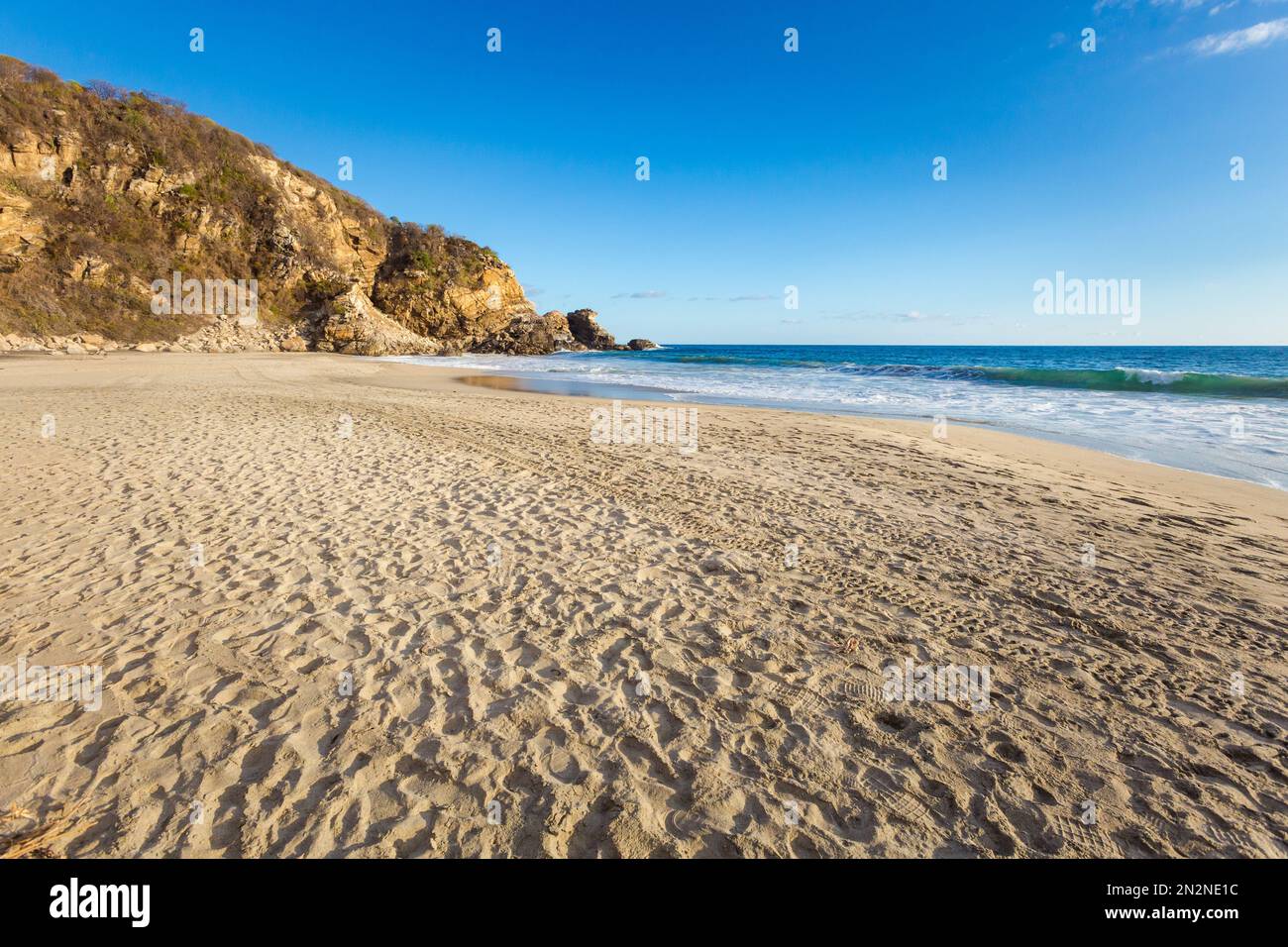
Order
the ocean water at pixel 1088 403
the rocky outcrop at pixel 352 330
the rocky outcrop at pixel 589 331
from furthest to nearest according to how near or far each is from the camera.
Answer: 1. the rocky outcrop at pixel 589 331
2. the rocky outcrop at pixel 352 330
3. the ocean water at pixel 1088 403

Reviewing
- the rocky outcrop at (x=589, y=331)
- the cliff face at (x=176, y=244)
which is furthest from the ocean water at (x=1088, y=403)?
the rocky outcrop at (x=589, y=331)

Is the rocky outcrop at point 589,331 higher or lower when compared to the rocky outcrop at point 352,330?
higher

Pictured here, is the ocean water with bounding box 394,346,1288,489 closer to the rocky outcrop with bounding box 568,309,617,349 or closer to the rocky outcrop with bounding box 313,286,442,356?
the rocky outcrop with bounding box 313,286,442,356

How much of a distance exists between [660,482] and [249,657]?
5825mm

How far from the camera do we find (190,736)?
10.1 ft

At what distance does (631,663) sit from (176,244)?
55.8 metres

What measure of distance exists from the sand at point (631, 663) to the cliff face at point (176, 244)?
37.2 m

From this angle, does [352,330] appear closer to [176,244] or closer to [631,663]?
[176,244]

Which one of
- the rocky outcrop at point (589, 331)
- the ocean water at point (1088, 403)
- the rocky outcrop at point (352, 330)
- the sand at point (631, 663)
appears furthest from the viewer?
the rocky outcrop at point (589, 331)

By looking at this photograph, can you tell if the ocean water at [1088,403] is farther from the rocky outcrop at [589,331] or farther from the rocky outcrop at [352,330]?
the rocky outcrop at [589,331]

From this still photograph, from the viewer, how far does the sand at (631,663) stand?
2.66 m

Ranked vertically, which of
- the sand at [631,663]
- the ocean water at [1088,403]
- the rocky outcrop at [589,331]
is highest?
the rocky outcrop at [589,331]

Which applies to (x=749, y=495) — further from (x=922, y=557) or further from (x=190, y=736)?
(x=190, y=736)
